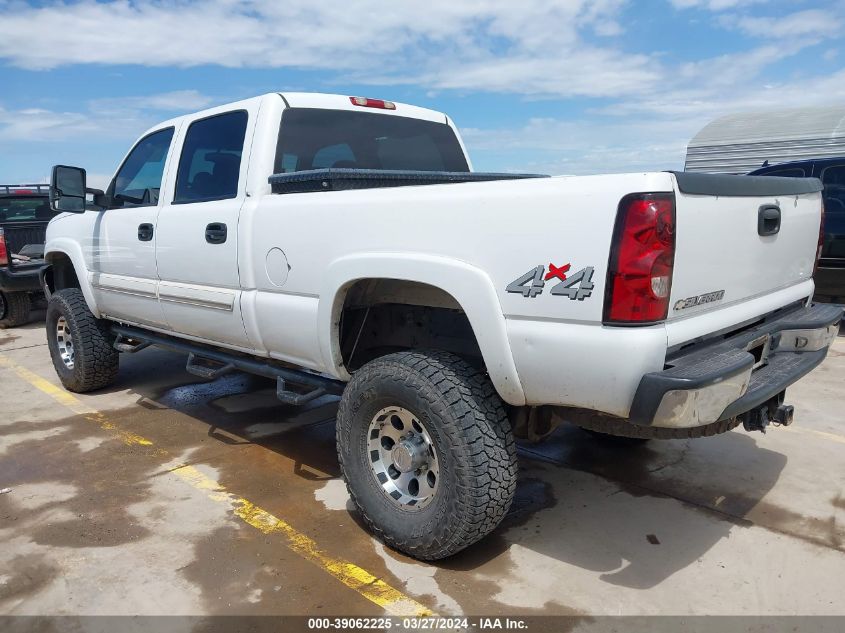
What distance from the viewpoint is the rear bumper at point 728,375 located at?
2.23 meters

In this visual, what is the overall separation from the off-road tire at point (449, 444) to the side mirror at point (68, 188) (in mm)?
2892

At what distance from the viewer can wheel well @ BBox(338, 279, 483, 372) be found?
314 cm

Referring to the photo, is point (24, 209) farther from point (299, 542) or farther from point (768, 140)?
point (768, 140)

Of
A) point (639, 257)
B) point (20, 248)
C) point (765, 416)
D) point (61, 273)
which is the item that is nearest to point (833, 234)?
point (765, 416)

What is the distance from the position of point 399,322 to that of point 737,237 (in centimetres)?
162

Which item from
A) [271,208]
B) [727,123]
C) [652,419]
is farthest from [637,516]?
[727,123]

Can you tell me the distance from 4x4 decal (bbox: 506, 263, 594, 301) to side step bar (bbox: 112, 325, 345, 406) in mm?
1327

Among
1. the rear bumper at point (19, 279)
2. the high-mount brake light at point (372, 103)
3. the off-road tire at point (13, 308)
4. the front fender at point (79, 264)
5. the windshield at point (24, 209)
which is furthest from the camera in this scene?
the windshield at point (24, 209)

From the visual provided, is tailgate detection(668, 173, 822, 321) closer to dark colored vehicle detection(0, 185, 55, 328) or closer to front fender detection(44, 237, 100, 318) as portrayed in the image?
front fender detection(44, 237, 100, 318)

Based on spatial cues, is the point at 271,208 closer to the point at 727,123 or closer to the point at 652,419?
the point at 652,419

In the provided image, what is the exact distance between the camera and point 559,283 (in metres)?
2.35

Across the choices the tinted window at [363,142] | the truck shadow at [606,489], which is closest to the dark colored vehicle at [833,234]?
the truck shadow at [606,489]

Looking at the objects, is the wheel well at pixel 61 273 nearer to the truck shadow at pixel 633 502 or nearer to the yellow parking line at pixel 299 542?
the yellow parking line at pixel 299 542

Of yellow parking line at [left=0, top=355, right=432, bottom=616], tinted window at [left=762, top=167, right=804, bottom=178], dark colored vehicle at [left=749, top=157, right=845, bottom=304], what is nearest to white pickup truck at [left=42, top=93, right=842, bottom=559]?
yellow parking line at [left=0, top=355, right=432, bottom=616]
